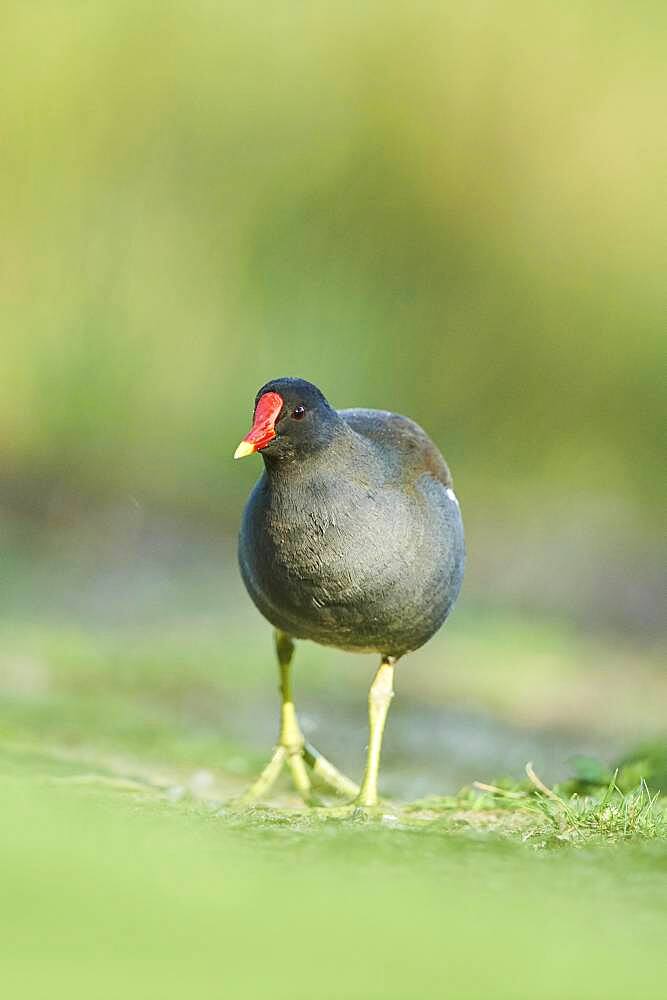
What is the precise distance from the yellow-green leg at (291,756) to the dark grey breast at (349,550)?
44 cm

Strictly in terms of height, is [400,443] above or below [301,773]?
above

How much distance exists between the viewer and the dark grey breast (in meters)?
3.49

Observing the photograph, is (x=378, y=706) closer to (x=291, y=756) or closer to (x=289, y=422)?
(x=291, y=756)

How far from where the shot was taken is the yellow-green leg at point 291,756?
4148 millimetres

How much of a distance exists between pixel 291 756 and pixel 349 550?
91 centimetres

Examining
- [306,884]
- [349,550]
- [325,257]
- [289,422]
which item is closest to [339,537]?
[349,550]

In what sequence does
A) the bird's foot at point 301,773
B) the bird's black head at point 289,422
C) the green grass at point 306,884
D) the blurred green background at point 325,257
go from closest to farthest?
the green grass at point 306,884 < the bird's black head at point 289,422 < the bird's foot at point 301,773 < the blurred green background at point 325,257

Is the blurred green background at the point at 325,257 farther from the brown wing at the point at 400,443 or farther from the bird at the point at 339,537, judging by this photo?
the bird at the point at 339,537

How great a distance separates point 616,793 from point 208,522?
4.48m

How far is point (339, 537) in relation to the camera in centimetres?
348

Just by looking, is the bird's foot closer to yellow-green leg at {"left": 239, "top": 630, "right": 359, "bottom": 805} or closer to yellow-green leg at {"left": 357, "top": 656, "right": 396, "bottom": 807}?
yellow-green leg at {"left": 239, "top": 630, "right": 359, "bottom": 805}

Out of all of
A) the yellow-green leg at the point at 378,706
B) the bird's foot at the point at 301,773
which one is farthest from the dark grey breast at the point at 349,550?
A: the bird's foot at the point at 301,773

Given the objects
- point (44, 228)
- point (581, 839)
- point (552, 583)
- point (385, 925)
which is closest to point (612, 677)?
point (552, 583)

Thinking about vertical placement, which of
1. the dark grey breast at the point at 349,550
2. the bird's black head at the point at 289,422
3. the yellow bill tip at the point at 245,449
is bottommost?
the dark grey breast at the point at 349,550
